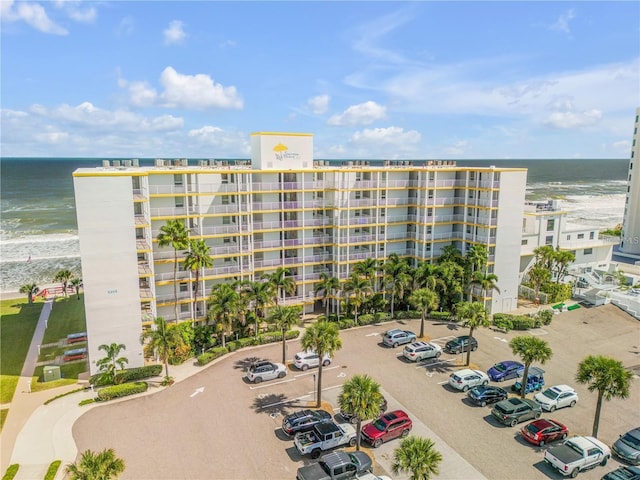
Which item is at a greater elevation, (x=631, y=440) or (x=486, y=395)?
(x=486, y=395)

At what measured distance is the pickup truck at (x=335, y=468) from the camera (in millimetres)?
24562

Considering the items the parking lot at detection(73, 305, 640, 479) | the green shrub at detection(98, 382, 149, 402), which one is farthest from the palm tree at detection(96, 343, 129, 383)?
the parking lot at detection(73, 305, 640, 479)

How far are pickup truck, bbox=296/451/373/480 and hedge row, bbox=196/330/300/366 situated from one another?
57.0 feet

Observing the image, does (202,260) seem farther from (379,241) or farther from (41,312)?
(41,312)

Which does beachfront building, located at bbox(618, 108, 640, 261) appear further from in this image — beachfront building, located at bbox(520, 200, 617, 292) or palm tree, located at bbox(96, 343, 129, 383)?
palm tree, located at bbox(96, 343, 129, 383)

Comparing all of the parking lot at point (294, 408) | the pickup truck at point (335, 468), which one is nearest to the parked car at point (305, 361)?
the parking lot at point (294, 408)

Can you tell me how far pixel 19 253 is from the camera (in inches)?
3755

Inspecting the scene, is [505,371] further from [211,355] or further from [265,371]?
[211,355]

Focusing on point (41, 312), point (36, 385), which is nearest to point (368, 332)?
point (36, 385)

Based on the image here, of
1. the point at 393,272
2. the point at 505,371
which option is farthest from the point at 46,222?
the point at 505,371

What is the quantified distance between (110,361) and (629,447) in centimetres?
3793

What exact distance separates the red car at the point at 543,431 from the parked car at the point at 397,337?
15.3 meters

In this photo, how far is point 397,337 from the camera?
43.9m

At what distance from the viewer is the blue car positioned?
3727 cm
